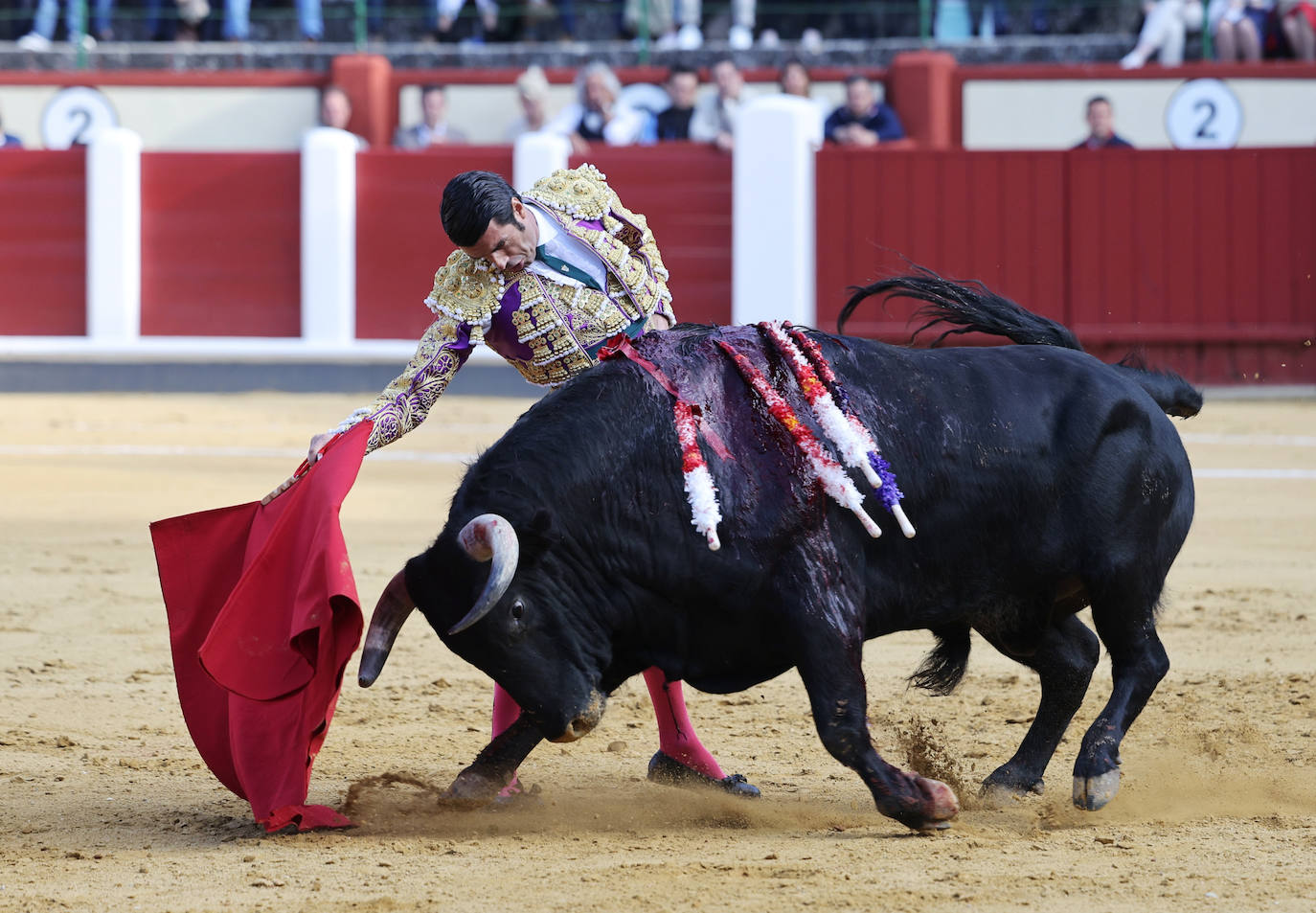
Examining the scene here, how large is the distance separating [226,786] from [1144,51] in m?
8.86

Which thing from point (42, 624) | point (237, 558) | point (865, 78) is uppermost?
point (865, 78)

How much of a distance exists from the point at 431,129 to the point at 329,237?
0.90 metres

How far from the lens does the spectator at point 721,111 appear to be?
33.4ft

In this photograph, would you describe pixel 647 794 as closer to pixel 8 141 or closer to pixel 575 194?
pixel 575 194

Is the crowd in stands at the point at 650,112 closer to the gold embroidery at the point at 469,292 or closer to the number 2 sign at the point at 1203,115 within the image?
the number 2 sign at the point at 1203,115

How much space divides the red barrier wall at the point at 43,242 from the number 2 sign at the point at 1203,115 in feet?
21.4

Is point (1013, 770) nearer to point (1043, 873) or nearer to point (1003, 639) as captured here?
point (1003, 639)

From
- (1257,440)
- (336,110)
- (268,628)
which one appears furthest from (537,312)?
(336,110)

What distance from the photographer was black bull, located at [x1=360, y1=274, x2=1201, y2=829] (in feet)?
8.80

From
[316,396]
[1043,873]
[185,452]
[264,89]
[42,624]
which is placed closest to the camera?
[1043,873]

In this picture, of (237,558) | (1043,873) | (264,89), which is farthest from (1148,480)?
(264,89)

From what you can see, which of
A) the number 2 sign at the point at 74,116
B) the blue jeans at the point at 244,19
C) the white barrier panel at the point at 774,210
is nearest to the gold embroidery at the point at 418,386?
the white barrier panel at the point at 774,210

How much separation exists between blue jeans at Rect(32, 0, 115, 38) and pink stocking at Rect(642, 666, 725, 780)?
10425 mm

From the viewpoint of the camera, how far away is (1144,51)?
34.3 feet
